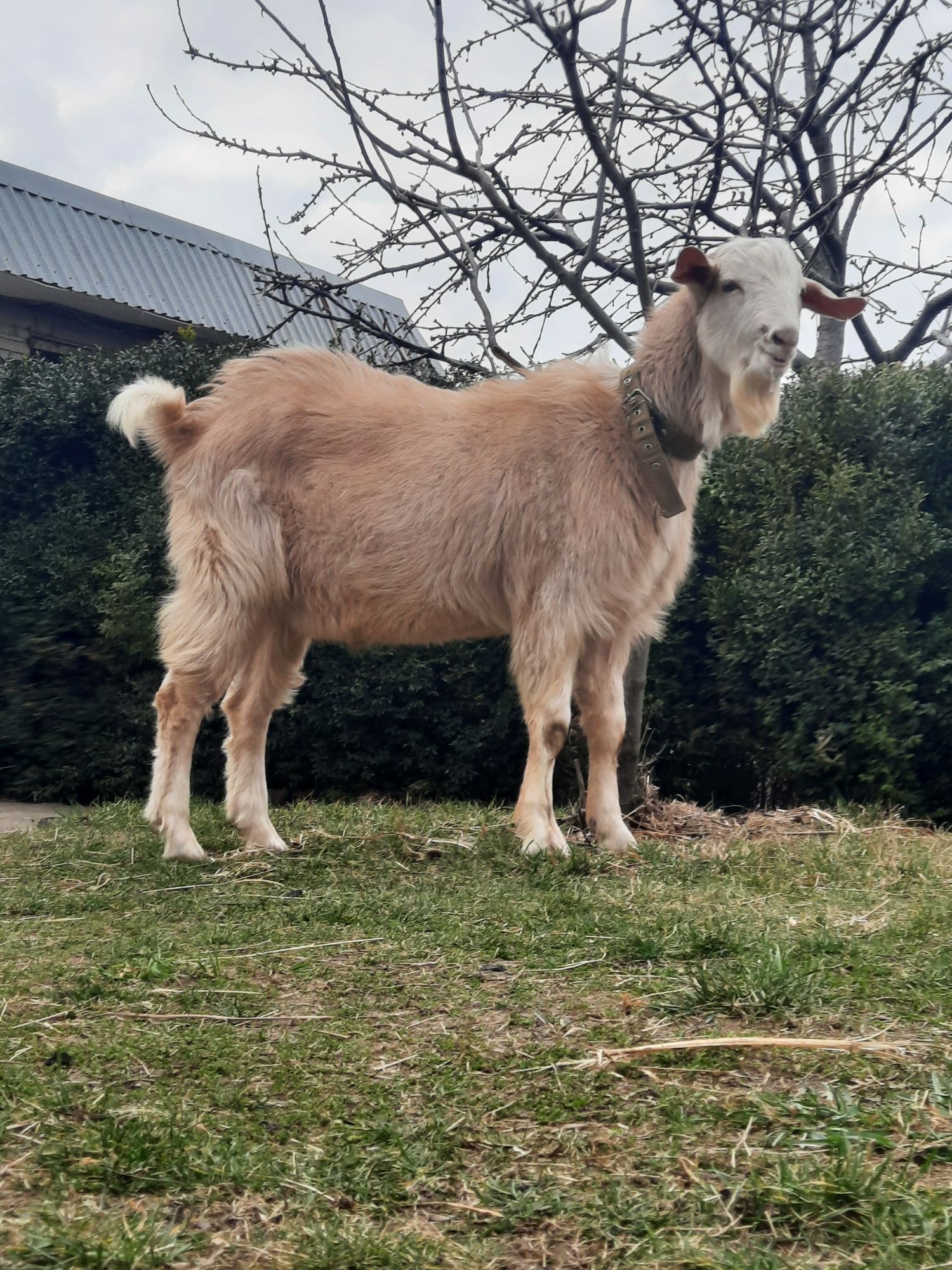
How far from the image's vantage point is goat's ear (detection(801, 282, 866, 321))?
4434 millimetres

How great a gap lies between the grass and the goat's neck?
1905 mm

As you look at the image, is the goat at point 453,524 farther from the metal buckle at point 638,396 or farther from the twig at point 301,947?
Answer: the twig at point 301,947

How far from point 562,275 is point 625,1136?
13.2 ft

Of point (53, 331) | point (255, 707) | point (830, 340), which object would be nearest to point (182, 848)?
point (255, 707)

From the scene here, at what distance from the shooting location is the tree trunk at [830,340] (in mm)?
7676

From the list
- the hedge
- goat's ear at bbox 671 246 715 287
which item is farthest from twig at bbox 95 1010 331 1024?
the hedge

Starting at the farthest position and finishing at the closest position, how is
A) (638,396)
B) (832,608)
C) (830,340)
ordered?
(830,340)
(832,608)
(638,396)

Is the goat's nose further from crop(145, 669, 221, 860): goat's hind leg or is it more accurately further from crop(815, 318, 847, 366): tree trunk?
crop(815, 318, 847, 366): tree trunk

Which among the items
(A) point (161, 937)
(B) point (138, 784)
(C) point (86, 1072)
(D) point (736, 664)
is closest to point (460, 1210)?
(C) point (86, 1072)

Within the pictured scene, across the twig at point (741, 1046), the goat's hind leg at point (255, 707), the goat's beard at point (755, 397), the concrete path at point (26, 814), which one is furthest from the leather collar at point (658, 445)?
the concrete path at point (26, 814)

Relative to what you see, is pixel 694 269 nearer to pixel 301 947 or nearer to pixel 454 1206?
pixel 301 947

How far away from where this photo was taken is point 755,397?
432 centimetres

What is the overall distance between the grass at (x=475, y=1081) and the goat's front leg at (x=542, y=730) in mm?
672

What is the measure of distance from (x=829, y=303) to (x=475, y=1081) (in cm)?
356
